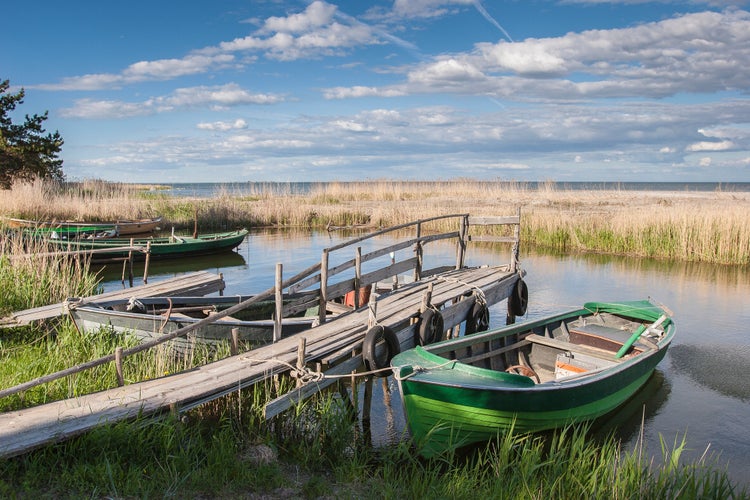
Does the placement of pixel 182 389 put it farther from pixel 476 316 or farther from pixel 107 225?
pixel 107 225

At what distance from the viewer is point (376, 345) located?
23.3 ft

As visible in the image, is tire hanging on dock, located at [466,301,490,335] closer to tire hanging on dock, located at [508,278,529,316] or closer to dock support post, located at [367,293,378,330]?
tire hanging on dock, located at [508,278,529,316]

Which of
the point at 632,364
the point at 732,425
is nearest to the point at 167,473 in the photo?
the point at 632,364

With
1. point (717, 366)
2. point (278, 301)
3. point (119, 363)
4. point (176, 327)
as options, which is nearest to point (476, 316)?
point (717, 366)

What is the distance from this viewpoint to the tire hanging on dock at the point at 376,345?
696cm

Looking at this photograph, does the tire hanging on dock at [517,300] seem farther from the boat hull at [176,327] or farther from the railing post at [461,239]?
the boat hull at [176,327]

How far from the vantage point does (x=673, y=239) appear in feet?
64.5

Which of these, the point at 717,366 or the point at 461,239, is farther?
the point at 461,239

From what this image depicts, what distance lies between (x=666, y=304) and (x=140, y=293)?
38.4ft

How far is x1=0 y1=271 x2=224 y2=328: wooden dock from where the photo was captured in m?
8.59

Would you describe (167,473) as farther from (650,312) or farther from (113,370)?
(650,312)

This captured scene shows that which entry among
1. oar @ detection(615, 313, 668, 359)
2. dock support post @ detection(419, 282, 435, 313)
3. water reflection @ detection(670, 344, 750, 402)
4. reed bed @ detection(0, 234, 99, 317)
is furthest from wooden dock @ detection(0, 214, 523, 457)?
reed bed @ detection(0, 234, 99, 317)

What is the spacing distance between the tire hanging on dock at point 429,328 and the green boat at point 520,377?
2.74ft

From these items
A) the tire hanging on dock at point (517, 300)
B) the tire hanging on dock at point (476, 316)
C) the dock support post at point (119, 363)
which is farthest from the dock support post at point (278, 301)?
the tire hanging on dock at point (517, 300)
